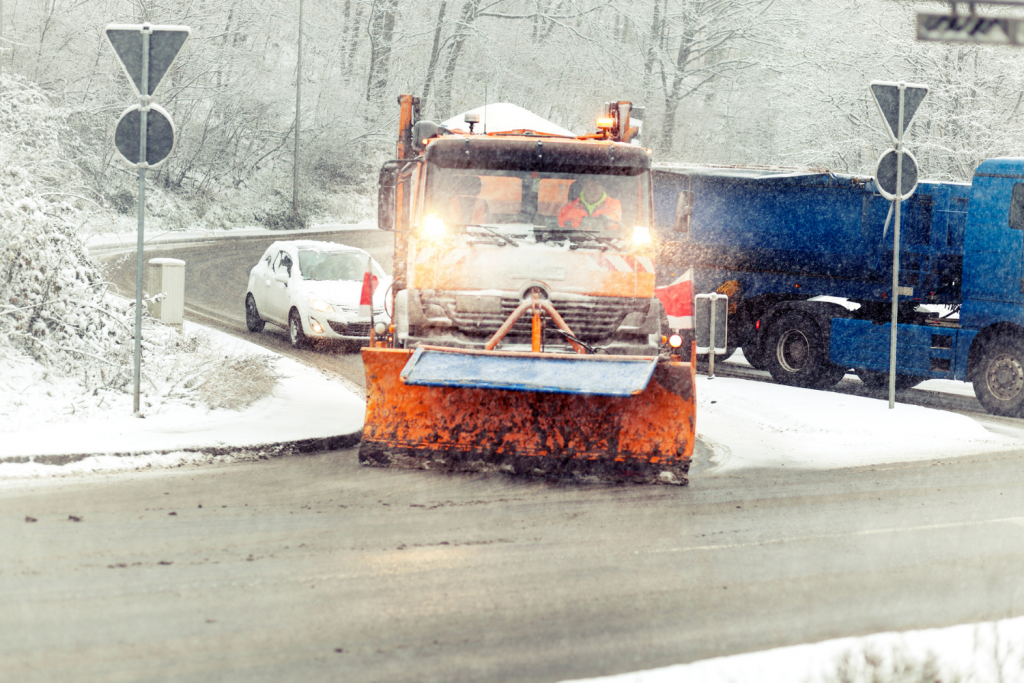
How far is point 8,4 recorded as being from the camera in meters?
43.2

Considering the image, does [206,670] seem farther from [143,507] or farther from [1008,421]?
[1008,421]

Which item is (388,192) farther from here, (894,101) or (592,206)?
(894,101)

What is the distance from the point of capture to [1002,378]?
551 inches

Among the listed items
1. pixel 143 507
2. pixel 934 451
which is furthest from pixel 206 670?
pixel 934 451

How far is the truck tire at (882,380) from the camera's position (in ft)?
54.1

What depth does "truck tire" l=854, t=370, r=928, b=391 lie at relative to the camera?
16.5 meters

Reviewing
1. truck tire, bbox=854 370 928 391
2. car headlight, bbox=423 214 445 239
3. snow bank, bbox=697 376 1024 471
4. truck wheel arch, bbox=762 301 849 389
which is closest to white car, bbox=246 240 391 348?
snow bank, bbox=697 376 1024 471

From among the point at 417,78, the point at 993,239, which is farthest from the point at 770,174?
the point at 417,78

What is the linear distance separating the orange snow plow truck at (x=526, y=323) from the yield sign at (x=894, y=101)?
3129 millimetres

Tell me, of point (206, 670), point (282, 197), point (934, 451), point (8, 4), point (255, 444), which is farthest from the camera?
point (282, 197)

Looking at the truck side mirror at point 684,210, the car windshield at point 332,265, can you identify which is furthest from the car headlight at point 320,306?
the truck side mirror at point 684,210

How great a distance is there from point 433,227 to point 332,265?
839cm

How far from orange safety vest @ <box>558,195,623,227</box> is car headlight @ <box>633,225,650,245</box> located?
0.55 feet

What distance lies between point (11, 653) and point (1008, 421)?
11.5 m
